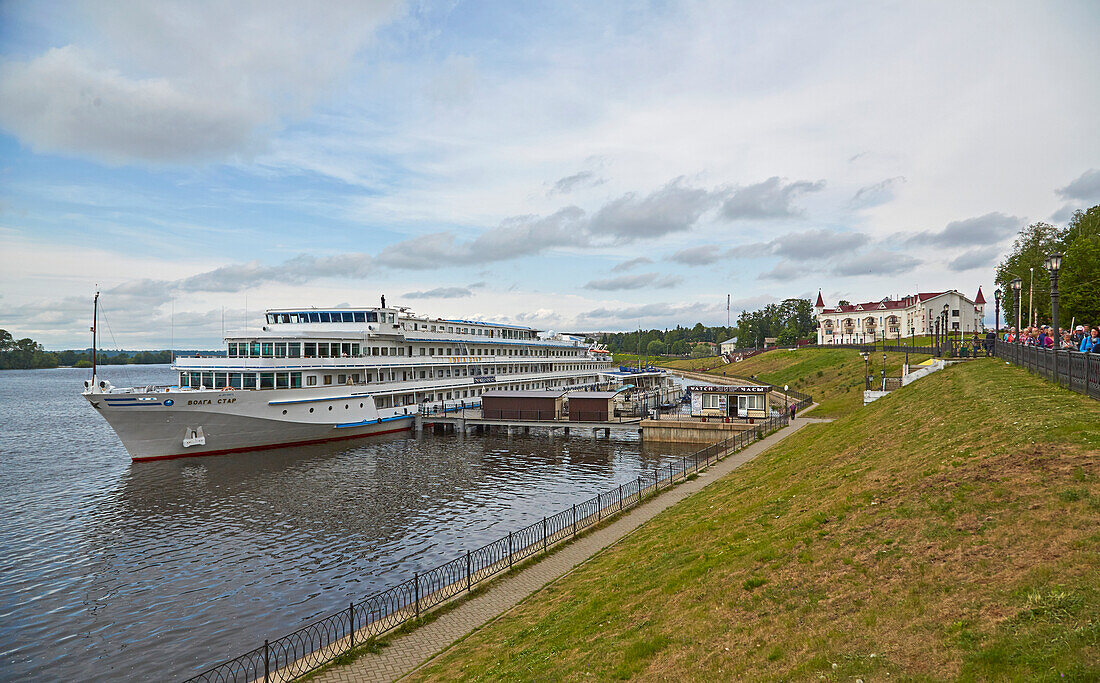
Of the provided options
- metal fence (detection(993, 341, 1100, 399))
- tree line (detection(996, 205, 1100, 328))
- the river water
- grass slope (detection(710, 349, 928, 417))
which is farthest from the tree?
the river water

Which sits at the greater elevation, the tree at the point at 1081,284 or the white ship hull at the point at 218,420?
the tree at the point at 1081,284

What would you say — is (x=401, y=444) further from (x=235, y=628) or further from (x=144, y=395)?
(x=235, y=628)

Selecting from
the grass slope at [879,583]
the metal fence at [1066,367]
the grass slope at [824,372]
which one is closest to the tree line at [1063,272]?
the grass slope at [824,372]

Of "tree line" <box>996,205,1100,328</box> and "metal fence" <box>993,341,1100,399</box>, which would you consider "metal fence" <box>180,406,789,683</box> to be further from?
"tree line" <box>996,205,1100,328</box>

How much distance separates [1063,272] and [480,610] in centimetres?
6981

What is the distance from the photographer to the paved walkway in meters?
13.6

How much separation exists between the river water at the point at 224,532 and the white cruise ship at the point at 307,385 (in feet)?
6.81

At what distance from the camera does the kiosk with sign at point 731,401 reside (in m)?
50.6

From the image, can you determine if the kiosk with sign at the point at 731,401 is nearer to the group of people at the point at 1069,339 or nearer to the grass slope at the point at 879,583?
the group of people at the point at 1069,339

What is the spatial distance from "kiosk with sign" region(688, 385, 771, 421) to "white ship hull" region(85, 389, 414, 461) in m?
32.9

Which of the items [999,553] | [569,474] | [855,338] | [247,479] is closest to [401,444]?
[247,479]

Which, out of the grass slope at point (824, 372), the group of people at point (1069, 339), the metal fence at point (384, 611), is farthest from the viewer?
the grass slope at point (824, 372)

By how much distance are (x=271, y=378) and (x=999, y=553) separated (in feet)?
156

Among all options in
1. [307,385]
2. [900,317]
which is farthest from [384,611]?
[900,317]
